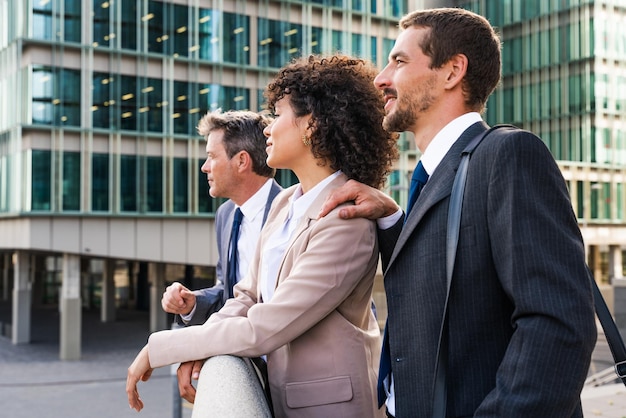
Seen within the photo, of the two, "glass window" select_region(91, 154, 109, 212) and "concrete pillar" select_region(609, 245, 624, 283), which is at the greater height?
"glass window" select_region(91, 154, 109, 212)

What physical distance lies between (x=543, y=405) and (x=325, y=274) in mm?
779

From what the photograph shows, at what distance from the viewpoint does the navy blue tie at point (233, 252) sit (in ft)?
12.9

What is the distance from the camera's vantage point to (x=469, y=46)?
7.55 feet

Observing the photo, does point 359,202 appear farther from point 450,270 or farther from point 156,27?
point 156,27

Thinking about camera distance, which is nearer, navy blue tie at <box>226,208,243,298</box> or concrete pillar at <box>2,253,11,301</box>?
navy blue tie at <box>226,208,243,298</box>

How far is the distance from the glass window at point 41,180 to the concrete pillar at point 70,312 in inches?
134

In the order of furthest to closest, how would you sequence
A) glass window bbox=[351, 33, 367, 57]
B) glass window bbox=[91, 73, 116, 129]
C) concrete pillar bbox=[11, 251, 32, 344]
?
glass window bbox=[351, 33, 367, 57] < concrete pillar bbox=[11, 251, 32, 344] < glass window bbox=[91, 73, 116, 129]

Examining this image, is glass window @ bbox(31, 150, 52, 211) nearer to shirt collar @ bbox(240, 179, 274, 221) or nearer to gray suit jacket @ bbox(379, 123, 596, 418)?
shirt collar @ bbox(240, 179, 274, 221)

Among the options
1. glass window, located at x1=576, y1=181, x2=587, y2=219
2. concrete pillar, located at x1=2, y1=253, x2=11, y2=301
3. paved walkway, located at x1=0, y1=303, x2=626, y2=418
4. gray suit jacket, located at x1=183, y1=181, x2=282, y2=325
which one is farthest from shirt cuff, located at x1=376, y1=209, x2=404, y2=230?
concrete pillar, located at x1=2, y1=253, x2=11, y2=301

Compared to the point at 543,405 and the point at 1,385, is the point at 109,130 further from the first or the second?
the point at 543,405

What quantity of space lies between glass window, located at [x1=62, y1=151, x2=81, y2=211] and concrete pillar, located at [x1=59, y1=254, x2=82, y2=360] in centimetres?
318

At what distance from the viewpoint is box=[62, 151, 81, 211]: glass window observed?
3281 centimetres

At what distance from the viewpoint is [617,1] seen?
47.7 metres

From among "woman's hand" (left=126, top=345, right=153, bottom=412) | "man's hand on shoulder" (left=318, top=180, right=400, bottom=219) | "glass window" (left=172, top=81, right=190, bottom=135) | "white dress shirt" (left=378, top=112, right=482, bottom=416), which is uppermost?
"glass window" (left=172, top=81, right=190, bottom=135)
